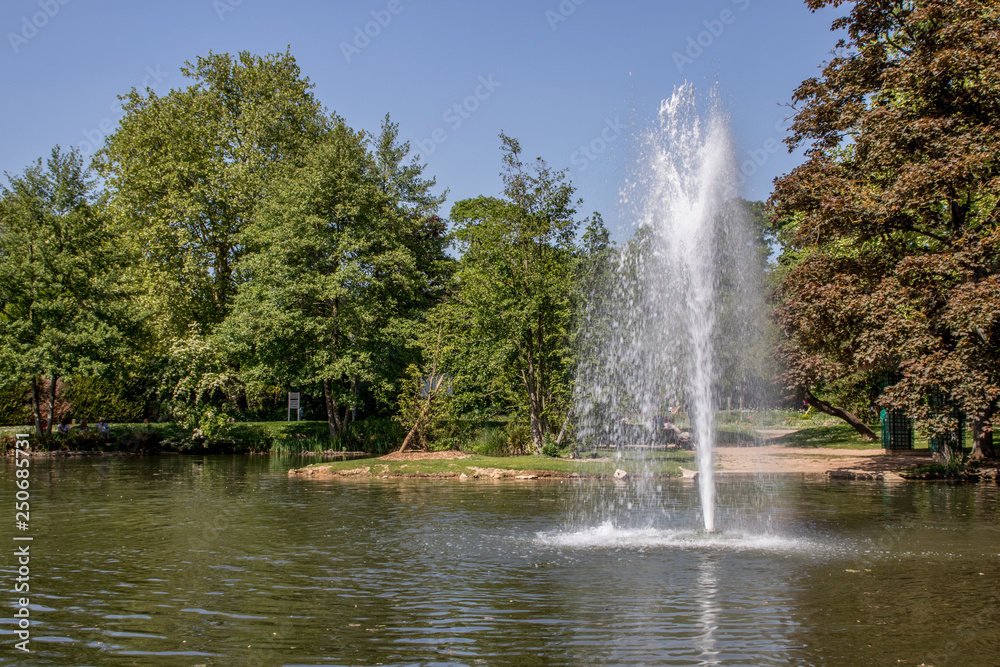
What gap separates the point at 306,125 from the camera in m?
46.8

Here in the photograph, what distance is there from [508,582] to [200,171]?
37481mm

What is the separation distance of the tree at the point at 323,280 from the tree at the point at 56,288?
20.3 feet

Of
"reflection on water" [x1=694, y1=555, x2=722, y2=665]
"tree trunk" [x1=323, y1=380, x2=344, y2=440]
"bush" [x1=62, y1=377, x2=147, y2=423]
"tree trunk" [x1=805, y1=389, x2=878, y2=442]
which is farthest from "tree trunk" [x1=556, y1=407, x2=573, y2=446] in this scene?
"bush" [x1=62, y1=377, x2=147, y2=423]

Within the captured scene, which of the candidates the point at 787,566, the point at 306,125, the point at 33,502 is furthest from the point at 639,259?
the point at 306,125

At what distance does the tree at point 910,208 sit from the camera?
2030 cm

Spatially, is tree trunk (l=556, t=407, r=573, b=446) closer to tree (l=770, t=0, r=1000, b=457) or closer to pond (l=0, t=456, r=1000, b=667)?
tree (l=770, t=0, r=1000, b=457)

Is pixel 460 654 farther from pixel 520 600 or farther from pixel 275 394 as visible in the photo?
pixel 275 394

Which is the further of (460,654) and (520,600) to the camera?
(520,600)

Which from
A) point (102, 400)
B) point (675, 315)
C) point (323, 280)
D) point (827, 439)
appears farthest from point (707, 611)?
point (102, 400)

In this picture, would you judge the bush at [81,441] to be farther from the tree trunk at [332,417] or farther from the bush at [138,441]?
the tree trunk at [332,417]

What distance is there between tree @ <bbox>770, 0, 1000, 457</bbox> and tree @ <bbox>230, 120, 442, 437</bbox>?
19.5 metres

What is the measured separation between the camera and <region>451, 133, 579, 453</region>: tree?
3061 centimetres

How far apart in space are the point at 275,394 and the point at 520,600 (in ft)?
134

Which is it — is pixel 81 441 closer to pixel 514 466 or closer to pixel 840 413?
pixel 514 466
